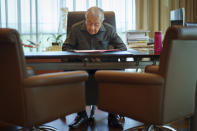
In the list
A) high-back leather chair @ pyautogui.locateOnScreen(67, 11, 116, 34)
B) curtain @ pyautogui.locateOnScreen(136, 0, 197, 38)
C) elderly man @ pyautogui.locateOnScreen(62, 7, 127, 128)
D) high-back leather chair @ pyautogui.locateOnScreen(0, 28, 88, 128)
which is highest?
curtain @ pyautogui.locateOnScreen(136, 0, 197, 38)

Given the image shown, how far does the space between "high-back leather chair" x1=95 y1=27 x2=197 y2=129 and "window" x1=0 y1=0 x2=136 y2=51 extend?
2.36 metres

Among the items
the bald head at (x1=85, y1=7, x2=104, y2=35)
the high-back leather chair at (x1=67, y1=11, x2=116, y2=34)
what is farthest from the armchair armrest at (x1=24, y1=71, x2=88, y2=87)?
the high-back leather chair at (x1=67, y1=11, x2=116, y2=34)

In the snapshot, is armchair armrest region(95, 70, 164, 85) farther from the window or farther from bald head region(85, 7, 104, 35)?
the window

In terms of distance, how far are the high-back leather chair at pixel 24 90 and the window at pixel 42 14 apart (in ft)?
7.71

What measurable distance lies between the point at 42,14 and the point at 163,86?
2.84m

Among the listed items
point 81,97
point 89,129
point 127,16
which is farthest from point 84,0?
point 81,97

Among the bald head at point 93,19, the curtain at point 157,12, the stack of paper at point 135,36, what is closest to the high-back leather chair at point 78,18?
the bald head at point 93,19

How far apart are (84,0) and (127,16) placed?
0.67 meters

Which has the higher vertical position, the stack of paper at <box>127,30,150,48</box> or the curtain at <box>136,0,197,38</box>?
the curtain at <box>136,0,197,38</box>

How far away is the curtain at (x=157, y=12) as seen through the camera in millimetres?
4105

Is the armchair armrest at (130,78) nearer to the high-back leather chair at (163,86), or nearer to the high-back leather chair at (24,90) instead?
the high-back leather chair at (163,86)

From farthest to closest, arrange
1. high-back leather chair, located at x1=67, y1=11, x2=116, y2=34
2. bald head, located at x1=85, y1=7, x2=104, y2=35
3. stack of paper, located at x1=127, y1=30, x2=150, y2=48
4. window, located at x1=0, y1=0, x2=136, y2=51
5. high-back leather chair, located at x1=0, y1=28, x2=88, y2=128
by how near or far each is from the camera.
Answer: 1. window, located at x1=0, y1=0, x2=136, y2=51
2. stack of paper, located at x1=127, y1=30, x2=150, y2=48
3. high-back leather chair, located at x1=67, y1=11, x2=116, y2=34
4. bald head, located at x1=85, y1=7, x2=104, y2=35
5. high-back leather chair, located at x1=0, y1=28, x2=88, y2=128

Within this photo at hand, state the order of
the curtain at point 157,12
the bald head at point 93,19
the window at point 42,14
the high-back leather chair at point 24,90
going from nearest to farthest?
the high-back leather chair at point 24,90, the bald head at point 93,19, the window at point 42,14, the curtain at point 157,12

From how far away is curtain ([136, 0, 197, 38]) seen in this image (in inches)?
162
